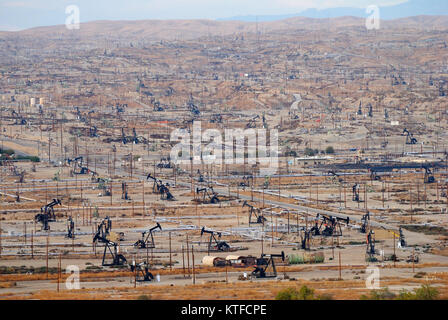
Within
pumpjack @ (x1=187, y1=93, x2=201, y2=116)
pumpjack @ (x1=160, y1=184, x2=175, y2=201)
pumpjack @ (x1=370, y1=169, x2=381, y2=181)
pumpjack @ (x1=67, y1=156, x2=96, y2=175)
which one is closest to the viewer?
pumpjack @ (x1=160, y1=184, x2=175, y2=201)

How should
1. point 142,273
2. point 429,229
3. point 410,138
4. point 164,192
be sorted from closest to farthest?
point 142,273 → point 429,229 → point 164,192 → point 410,138

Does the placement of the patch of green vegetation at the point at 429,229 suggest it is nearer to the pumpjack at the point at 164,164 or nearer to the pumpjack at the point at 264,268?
the pumpjack at the point at 264,268

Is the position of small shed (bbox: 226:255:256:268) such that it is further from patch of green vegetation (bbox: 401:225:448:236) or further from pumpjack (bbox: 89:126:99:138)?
pumpjack (bbox: 89:126:99:138)

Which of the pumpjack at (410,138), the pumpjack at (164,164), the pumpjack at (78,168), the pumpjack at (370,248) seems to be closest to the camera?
the pumpjack at (370,248)

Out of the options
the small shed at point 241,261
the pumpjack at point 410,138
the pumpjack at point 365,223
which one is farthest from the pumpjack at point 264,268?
the pumpjack at point 410,138

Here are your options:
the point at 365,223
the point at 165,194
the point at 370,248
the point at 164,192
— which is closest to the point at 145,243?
the point at 370,248

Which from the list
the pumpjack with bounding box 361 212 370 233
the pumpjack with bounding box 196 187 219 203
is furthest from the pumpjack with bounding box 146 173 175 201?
the pumpjack with bounding box 361 212 370 233

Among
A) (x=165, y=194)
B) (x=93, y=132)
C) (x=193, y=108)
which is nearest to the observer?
(x=165, y=194)

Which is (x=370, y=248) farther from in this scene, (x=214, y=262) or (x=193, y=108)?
(x=193, y=108)
